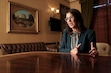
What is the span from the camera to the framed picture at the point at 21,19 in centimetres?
374

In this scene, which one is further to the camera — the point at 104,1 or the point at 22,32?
the point at 104,1

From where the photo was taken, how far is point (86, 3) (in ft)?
19.1

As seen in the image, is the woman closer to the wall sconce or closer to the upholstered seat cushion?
the upholstered seat cushion

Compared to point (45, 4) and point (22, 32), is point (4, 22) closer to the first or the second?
point (22, 32)

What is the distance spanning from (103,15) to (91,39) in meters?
4.44

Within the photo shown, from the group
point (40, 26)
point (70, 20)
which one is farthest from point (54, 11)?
point (70, 20)

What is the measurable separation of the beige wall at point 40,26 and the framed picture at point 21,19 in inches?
5.4

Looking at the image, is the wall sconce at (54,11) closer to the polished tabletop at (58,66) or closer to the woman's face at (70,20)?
the woman's face at (70,20)

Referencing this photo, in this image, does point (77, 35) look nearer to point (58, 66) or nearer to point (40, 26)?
point (58, 66)

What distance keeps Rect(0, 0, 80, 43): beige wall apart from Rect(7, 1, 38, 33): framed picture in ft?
0.45

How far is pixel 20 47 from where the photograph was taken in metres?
3.87

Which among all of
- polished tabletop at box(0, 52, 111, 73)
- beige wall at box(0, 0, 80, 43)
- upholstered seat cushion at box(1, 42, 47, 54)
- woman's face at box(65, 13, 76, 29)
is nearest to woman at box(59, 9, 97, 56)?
woman's face at box(65, 13, 76, 29)

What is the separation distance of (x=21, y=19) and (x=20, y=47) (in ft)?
2.96

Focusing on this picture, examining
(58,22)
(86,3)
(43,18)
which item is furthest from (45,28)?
(86,3)
